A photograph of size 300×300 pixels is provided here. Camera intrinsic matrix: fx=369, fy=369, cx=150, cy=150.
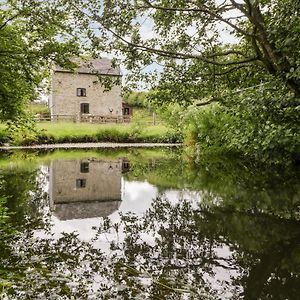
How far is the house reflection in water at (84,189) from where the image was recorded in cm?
982

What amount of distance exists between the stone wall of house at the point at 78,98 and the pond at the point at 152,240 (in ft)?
140

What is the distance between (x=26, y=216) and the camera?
8.62m

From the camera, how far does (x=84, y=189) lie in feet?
44.2

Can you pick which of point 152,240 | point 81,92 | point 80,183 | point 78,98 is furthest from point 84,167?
point 81,92

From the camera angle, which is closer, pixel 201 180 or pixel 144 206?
pixel 144 206

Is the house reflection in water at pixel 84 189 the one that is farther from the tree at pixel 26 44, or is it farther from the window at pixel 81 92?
the window at pixel 81 92

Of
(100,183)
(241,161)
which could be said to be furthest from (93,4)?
(241,161)

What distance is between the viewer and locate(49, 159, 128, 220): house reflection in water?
387 inches

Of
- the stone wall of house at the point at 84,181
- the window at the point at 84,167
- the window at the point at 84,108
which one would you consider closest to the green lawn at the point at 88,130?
the window at the point at 84,108

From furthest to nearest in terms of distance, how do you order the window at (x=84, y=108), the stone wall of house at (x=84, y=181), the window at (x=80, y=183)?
1. the window at (x=84, y=108)
2. the window at (x=80, y=183)
3. the stone wall of house at (x=84, y=181)

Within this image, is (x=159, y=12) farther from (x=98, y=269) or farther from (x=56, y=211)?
(x=98, y=269)

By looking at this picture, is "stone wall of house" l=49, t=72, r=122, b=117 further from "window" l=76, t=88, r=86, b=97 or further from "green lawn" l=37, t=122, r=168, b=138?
"green lawn" l=37, t=122, r=168, b=138

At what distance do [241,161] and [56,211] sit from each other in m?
13.1

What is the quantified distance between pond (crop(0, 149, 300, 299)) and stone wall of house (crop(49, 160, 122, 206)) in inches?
2.9
